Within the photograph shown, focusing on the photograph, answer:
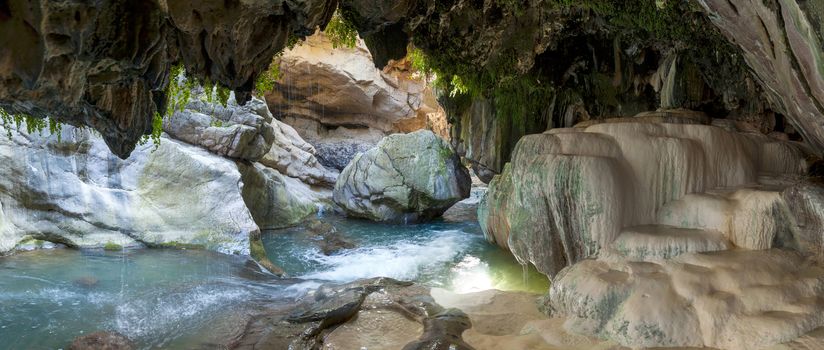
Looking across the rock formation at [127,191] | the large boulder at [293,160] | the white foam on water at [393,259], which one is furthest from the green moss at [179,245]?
the large boulder at [293,160]

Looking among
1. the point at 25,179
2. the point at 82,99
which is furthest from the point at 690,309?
the point at 25,179

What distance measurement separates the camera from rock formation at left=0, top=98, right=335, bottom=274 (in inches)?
352

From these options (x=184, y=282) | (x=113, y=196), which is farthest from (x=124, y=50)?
(x=113, y=196)

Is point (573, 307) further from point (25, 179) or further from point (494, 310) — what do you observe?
point (25, 179)

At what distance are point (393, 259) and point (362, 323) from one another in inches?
185

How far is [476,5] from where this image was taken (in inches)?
286

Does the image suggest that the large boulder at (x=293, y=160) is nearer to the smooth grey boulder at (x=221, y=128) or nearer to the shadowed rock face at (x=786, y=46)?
the smooth grey boulder at (x=221, y=128)

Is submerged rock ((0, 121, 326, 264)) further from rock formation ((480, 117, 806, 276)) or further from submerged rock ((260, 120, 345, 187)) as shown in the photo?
rock formation ((480, 117, 806, 276))

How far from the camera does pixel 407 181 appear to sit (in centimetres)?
1442

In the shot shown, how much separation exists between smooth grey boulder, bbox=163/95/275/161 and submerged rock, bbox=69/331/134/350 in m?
6.70

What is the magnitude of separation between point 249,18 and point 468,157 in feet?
27.3

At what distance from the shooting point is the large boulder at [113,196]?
8.94 meters

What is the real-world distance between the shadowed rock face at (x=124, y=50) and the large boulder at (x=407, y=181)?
337 inches

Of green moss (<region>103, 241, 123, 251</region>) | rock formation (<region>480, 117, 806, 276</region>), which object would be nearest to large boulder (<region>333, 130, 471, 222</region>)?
green moss (<region>103, 241, 123, 251</region>)
